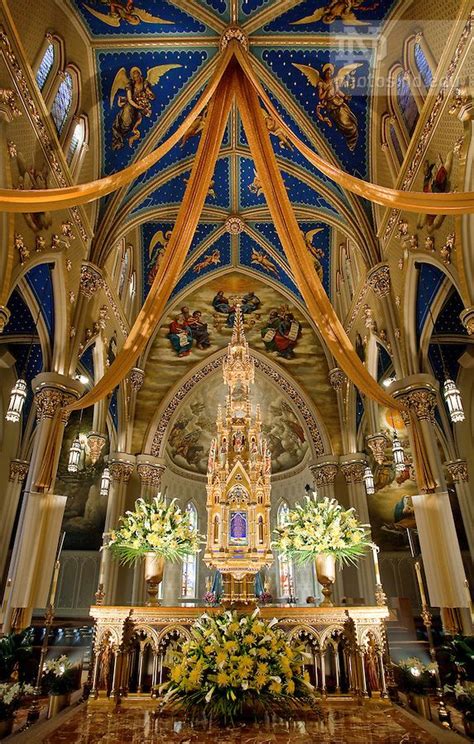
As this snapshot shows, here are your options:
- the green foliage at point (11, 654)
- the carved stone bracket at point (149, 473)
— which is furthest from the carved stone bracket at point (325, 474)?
the green foliage at point (11, 654)

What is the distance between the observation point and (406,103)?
1088 cm

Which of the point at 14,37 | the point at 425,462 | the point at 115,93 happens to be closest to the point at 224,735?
the point at 425,462

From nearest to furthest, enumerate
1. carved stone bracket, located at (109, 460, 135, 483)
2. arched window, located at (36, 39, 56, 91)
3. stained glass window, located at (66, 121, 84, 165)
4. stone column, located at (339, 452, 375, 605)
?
arched window, located at (36, 39, 56, 91), stained glass window, located at (66, 121, 84, 165), stone column, located at (339, 452, 375, 605), carved stone bracket, located at (109, 460, 135, 483)

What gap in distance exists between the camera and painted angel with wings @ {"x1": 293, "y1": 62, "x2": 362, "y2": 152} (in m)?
11.9

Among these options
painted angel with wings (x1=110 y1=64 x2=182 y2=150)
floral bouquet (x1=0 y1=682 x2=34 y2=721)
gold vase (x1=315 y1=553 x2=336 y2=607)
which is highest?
painted angel with wings (x1=110 y1=64 x2=182 y2=150)

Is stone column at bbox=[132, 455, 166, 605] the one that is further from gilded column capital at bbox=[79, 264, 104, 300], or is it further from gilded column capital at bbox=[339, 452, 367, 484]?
gilded column capital at bbox=[79, 264, 104, 300]

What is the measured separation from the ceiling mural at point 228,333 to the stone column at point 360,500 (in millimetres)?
3376

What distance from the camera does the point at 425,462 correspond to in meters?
9.67

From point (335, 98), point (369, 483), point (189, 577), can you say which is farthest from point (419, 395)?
point (189, 577)

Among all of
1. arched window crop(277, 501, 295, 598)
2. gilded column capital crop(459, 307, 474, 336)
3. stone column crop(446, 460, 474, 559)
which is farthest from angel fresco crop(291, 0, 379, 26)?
arched window crop(277, 501, 295, 598)

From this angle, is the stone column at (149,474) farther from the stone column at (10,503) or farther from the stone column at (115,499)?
the stone column at (10,503)

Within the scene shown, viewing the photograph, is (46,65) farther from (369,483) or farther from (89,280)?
(369,483)

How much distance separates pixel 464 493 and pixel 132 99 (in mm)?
15565

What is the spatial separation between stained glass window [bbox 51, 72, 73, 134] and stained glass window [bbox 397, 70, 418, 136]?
25.0 feet
